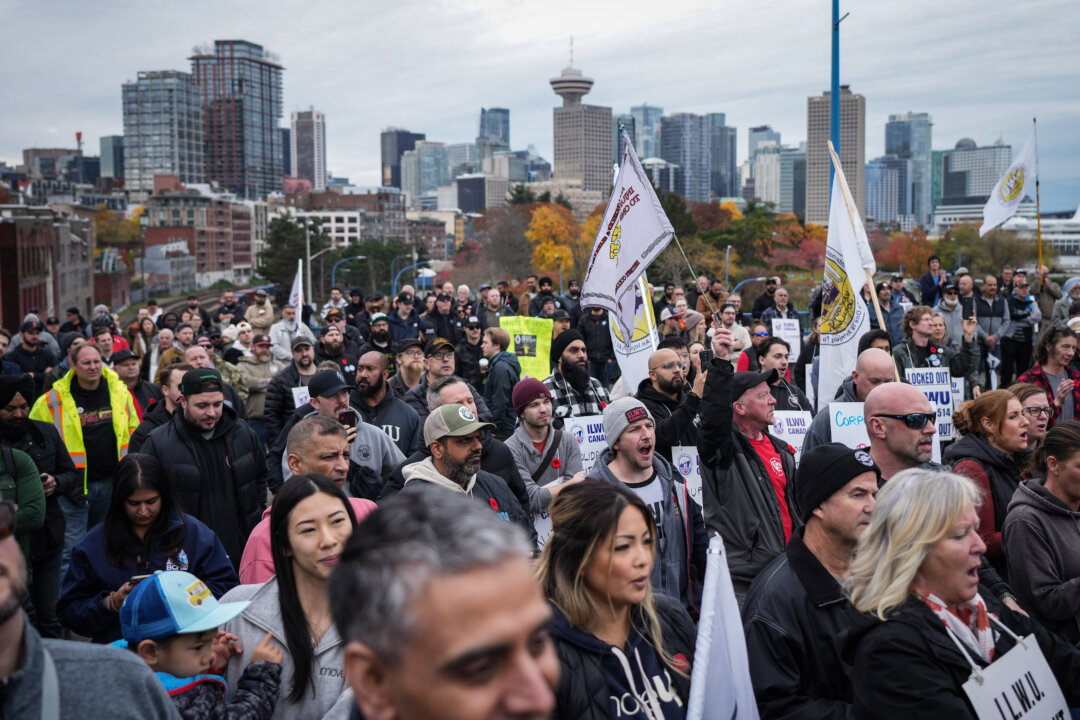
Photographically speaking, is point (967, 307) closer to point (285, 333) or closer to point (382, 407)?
point (285, 333)

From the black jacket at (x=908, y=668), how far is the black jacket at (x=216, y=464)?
4.60 metres

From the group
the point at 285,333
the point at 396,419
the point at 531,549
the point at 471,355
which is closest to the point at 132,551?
the point at 531,549

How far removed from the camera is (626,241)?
8.30 meters

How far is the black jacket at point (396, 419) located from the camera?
7.97 metres

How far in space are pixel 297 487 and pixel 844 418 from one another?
15.0 feet

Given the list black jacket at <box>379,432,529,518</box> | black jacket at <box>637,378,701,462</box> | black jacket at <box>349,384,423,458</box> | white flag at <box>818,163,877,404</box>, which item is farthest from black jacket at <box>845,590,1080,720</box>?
white flag at <box>818,163,877,404</box>

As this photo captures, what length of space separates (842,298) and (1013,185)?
10.2 m

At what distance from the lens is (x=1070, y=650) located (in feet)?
11.9

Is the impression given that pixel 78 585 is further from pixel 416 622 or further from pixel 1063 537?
pixel 1063 537

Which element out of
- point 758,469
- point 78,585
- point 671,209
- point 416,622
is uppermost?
point 671,209

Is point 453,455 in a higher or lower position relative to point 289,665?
higher

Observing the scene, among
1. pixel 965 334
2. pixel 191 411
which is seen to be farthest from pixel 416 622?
pixel 965 334

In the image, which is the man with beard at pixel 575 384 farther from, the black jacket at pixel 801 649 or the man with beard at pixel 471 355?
the black jacket at pixel 801 649

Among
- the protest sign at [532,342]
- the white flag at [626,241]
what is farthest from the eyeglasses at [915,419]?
the protest sign at [532,342]
